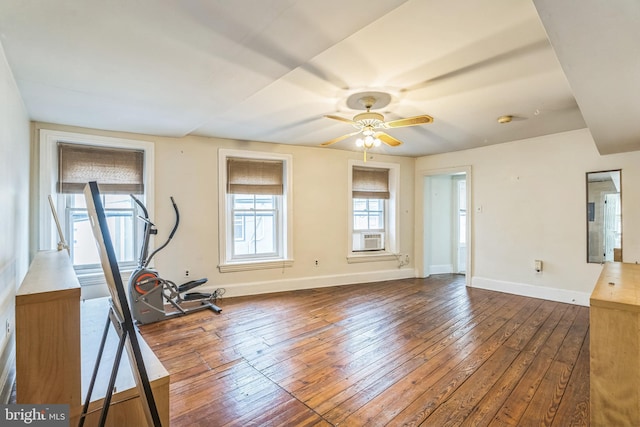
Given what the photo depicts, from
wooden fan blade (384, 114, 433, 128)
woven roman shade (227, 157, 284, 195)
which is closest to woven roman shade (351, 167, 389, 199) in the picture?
woven roman shade (227, 157, 284, 195)

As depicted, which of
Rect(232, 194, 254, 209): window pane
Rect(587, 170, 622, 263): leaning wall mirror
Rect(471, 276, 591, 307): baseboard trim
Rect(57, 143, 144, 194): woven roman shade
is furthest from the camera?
Rect(232, 194, 254, 209): window pane

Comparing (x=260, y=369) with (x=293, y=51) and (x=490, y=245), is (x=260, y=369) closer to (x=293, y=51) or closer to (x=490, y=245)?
(x=293, y=51)

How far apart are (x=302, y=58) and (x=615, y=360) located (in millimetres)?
2311

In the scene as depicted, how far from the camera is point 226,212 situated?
14.9 feet

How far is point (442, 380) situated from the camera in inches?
90.2

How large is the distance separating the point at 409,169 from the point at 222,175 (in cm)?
365

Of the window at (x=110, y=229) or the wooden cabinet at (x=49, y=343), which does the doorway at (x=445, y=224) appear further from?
the wooden cabinet at (x=49, y=343)

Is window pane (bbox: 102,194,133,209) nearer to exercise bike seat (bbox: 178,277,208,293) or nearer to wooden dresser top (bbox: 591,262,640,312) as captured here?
exercise bike seat (bbox: 178,277,208,293)

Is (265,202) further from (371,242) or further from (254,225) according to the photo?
(371,242)

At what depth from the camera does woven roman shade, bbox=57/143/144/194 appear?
3.56m

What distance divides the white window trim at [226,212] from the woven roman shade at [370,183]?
4.32ft

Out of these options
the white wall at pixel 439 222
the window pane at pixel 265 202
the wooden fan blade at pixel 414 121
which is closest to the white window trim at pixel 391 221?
the white wall at pixel 439 222

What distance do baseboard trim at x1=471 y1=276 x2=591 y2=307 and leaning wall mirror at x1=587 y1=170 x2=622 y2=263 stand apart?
543 mm

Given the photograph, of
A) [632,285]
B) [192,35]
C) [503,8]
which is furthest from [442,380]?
[192,35]
